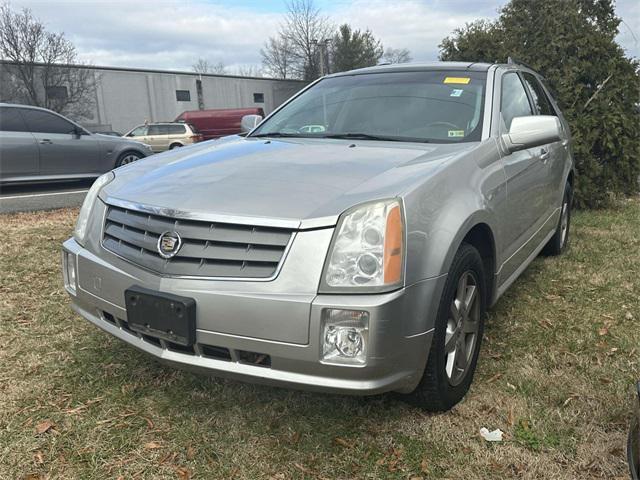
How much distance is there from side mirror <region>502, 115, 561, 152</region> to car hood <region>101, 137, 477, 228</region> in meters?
0.40

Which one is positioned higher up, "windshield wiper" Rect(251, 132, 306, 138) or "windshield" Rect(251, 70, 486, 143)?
"windshield" Rect(251, 70, 486, 143)

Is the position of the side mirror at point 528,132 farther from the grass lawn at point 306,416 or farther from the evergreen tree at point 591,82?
the evergreen tree at point 591,82

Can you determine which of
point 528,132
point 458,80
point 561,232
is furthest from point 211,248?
point 561,232

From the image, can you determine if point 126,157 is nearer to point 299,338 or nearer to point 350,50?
point 299,338

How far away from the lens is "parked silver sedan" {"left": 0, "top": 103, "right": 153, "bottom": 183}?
842cm

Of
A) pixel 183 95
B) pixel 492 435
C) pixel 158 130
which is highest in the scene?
pixel 183 95

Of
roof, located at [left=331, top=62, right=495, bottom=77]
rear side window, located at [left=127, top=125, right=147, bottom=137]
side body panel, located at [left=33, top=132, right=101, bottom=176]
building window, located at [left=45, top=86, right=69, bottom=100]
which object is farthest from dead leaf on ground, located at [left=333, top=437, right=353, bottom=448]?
building window, located at [left=45, top=86, right=69, bottom=100]

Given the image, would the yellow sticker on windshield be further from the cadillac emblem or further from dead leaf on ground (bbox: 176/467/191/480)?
dead leaf on ground (bbox: 176/467/191/480)

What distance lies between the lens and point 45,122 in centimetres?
888

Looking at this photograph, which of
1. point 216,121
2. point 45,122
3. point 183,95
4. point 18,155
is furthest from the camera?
point 183,95

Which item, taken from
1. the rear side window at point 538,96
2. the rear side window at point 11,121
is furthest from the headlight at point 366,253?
the rear side window at point 11,121

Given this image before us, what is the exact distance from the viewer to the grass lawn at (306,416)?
2.15 m

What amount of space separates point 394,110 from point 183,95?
39031 mm

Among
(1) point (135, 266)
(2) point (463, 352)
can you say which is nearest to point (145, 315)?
(1) point (135, 266)
